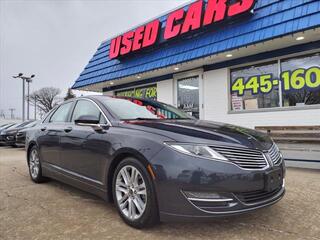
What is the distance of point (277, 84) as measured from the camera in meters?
8.04

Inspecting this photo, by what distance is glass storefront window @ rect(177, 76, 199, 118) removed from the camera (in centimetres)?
1016

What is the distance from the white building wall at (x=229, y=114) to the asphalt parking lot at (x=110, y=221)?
329 cm

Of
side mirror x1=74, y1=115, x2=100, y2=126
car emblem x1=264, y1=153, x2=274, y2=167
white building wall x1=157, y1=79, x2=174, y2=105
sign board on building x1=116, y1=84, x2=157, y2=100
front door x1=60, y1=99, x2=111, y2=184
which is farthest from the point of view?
sign board on building x1=116, y1=84, x2=157, y2=100

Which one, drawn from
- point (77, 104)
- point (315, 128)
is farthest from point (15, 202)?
point (315, 128)

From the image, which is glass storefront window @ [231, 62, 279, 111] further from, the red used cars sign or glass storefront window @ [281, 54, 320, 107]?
the red used cars sign

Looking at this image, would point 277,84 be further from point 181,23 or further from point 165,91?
point 165,91

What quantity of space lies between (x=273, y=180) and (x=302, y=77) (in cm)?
547

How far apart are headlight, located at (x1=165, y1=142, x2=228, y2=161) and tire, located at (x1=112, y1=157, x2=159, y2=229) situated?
43 centimetres

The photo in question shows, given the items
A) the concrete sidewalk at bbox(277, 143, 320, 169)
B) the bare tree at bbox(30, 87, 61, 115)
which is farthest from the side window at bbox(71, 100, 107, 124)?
the bare tree at bbox(30, 87, 61, 115)

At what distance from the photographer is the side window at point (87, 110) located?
390 cm

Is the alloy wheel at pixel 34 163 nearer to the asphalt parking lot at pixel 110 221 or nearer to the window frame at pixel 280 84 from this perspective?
the asphalt parking lot at pixel 110 221

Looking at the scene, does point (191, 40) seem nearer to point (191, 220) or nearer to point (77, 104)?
point (77, 104)

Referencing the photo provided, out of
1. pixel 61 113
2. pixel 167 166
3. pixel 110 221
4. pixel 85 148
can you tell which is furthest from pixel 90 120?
pixel 61 113

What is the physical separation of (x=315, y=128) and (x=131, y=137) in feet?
17.0
